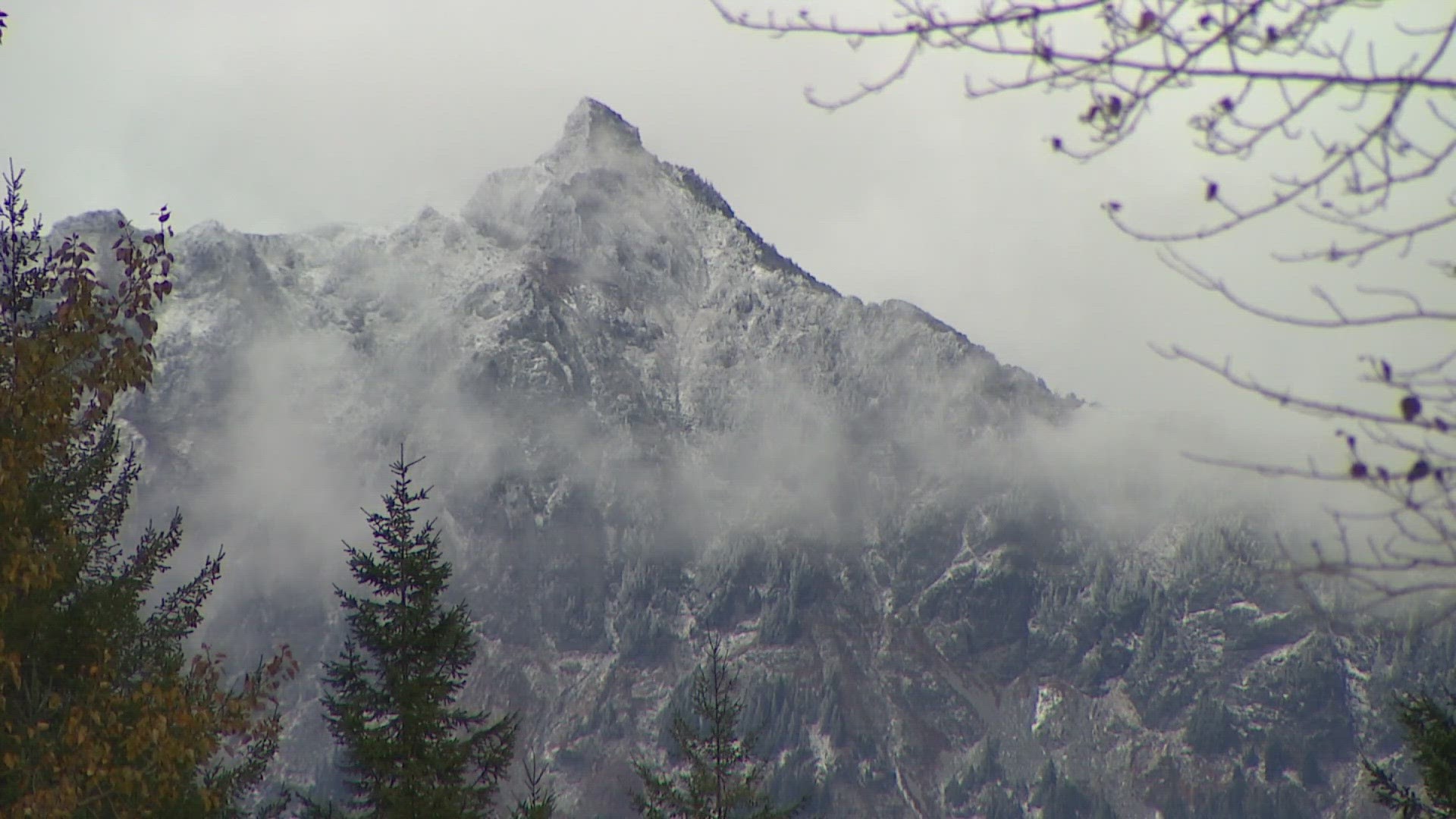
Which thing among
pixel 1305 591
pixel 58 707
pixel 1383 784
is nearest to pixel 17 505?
pixel 58 707

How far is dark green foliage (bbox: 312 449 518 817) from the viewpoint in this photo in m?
22.9

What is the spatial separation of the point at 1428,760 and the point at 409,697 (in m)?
19.0

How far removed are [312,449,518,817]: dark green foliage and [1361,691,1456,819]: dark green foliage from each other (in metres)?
16.7

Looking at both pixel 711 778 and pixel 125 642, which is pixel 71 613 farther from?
pixel 711 778

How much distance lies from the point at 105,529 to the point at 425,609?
6543 millimetres

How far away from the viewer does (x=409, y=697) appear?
23.5m

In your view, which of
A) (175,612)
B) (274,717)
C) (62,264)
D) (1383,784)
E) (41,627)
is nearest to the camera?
(62,264)

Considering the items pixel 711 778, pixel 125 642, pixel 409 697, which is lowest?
pixel 125 642

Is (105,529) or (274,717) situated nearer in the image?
(274,717)

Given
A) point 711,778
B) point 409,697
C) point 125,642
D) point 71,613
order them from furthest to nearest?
point 711,778 < point 409,697 < point 125,642 < point 71,613

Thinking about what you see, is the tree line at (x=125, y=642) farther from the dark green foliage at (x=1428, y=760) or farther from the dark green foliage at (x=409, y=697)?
the dark green foliage at (x=1428, y=760)

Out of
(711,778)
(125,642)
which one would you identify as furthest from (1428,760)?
(125,642)

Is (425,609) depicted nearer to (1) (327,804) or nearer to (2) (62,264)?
(1) (327,804)

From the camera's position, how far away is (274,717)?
16578mm
